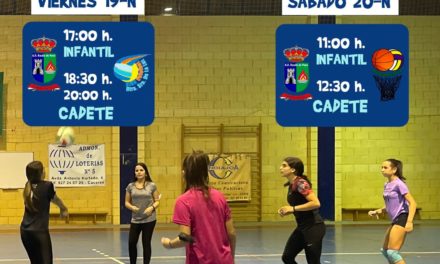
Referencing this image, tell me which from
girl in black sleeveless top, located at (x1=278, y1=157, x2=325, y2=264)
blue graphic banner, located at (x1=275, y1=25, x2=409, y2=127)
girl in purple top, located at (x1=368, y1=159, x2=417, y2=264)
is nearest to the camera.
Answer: girl in black sleeveless top, located at (x1=278, y1=157, x2=325, y2=264)

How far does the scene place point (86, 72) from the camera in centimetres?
1402

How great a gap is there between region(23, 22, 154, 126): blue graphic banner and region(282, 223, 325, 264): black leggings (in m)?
4.82

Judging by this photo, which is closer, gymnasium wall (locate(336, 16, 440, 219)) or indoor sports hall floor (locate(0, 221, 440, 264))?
indoor sports hall floor (locate(0, 221, 440, 264))

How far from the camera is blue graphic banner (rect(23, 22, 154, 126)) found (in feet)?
45.5

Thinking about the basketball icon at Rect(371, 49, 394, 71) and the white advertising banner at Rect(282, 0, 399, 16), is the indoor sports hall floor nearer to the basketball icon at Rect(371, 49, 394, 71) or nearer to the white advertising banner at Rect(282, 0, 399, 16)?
the basketball icon at Rect(371, 49, 394, 71)

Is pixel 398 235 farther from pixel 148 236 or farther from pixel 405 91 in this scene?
pixel 405 91

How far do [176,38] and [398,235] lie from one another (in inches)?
551

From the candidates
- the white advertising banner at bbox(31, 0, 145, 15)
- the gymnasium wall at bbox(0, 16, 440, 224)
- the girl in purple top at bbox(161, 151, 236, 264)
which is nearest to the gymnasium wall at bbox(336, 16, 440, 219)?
the gymnasium wall at bbox(0, 16, 440, 224)

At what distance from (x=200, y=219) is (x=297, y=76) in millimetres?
9038

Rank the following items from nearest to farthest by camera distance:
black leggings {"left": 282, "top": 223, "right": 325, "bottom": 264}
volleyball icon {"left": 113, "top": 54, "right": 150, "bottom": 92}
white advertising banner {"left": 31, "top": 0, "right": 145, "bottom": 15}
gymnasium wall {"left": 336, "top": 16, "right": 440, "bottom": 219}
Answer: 1. black leggings {"left": 282, "top": 223, "right": 325, "bottom": 264}
2. white advertising banner {"left": 31, "top": 0, "right": 145, "bottom": 15}
3. volleyball icon {"left": 113, "top": 54, "right": 150, "bottom": 92}
4. gymnasium wall {"left": 336, "top": 16, "right": 440, "bottom": 219}

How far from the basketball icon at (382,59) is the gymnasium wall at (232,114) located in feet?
28.4

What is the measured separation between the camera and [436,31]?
77.8 feet

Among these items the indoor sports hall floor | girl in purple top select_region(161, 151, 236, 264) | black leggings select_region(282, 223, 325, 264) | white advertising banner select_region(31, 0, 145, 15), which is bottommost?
the indoor sports hall floor

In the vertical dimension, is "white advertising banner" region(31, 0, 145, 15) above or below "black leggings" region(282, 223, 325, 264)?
above
